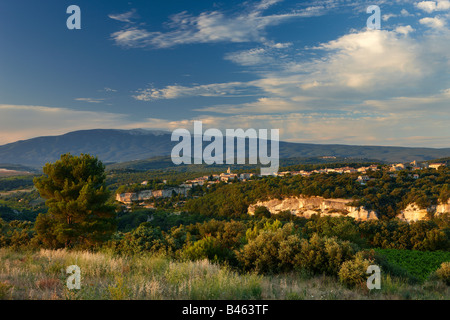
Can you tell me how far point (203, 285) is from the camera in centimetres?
468

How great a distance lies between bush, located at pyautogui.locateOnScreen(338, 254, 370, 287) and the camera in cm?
591

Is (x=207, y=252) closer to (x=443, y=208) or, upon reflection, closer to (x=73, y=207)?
(x=73, y=207)

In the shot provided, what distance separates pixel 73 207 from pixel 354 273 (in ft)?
42.4

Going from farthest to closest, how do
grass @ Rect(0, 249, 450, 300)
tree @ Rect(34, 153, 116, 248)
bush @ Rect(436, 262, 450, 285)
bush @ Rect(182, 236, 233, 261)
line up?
tree @ Rect(34, 153, 116, 248) < bush @ Rect(182, 236, 233, 261) < bush @ Rect(436, 262, 450, 285) < grass @ Rect(0, 249, 450, 300)

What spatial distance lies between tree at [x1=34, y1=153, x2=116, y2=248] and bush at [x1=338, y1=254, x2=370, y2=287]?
38.6 ft

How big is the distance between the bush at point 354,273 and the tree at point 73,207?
463 inches

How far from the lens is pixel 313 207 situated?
196 ft

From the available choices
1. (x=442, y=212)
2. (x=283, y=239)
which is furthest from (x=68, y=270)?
(x=442, y=212)

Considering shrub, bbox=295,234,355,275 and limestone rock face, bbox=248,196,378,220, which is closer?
shrub, bbox=295,234,355,275

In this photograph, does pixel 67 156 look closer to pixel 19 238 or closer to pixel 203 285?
pixel 19 238

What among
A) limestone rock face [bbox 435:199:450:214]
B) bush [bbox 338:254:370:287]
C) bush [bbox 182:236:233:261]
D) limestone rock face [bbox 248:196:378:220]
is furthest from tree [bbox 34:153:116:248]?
limestone rock face [bbox 435:199:450:214]

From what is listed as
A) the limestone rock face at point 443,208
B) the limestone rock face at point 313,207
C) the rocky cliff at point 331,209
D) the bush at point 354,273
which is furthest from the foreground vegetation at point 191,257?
the limestone rock face at point 443,208

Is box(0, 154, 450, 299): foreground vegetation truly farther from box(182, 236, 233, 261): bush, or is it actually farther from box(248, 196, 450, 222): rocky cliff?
box(248, 196, 450, 222): rocky cliff
